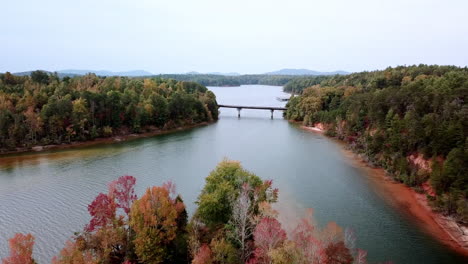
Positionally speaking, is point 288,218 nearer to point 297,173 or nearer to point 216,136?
point 297,173

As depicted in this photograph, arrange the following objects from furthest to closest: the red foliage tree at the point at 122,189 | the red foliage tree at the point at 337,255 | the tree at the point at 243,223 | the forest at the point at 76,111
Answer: the forest at the point at 76,111, the red foliage tree at the point at 122,189, the tree at the point at 243,223, the red foliage tree at the point at 337,255

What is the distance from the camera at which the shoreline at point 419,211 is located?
20.2m

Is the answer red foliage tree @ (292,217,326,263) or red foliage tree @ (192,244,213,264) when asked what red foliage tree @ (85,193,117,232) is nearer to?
red foliage tree @ (192,244,213,264)

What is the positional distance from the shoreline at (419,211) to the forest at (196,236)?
286 inches

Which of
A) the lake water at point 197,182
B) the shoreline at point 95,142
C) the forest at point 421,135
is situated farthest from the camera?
the shoreline at point 95,142

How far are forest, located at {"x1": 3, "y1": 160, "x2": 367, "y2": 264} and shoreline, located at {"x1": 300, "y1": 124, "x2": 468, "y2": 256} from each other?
7.26 meters

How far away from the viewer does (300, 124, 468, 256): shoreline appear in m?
20.2

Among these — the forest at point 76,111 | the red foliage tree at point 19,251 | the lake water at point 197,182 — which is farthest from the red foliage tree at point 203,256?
the forest at point 76,111

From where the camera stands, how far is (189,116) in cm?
6444

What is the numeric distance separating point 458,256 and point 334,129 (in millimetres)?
37050

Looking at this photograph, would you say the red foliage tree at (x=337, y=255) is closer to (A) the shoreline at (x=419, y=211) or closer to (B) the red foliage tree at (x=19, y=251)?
(A) the shoreline at (x=419, y=211)

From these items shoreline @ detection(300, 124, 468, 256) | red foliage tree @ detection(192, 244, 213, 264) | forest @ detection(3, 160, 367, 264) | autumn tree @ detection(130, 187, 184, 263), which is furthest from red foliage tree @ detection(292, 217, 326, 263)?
shoreline @ detection(300, 124, 468, 256)

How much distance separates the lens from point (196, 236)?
629 inches

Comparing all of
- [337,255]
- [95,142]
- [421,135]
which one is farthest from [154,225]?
[95,142]
